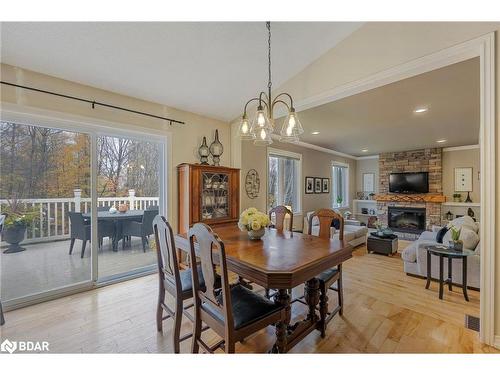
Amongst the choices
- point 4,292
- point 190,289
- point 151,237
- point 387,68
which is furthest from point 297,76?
point 4,292

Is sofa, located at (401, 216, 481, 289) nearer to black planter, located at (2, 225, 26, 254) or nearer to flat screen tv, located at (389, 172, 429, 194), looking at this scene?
flat screen tv, located at (389, 172, 429, 194)

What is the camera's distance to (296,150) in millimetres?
5949

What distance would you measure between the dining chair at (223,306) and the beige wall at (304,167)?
2.74 metres

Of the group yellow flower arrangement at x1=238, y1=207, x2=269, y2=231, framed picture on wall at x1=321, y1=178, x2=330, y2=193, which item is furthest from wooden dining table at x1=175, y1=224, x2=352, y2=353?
framed picture on wall at x1=321, y1=178, x2=330, y2=193

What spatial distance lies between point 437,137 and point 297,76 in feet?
14.8

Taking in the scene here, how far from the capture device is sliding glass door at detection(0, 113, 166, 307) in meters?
2.44

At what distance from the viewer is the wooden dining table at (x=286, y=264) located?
1.39m

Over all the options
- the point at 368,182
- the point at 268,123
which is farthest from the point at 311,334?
the point at 368,182

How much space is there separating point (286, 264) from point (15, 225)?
9.76ft

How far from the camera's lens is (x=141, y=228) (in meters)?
3.41

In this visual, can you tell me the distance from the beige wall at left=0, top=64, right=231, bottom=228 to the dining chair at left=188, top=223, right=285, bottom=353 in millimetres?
2121

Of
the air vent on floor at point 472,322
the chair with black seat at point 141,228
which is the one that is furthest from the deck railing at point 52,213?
the air vent on floor at point 472,322

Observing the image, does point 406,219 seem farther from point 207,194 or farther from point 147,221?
point 147,221

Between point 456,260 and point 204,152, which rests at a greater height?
point 204,152
